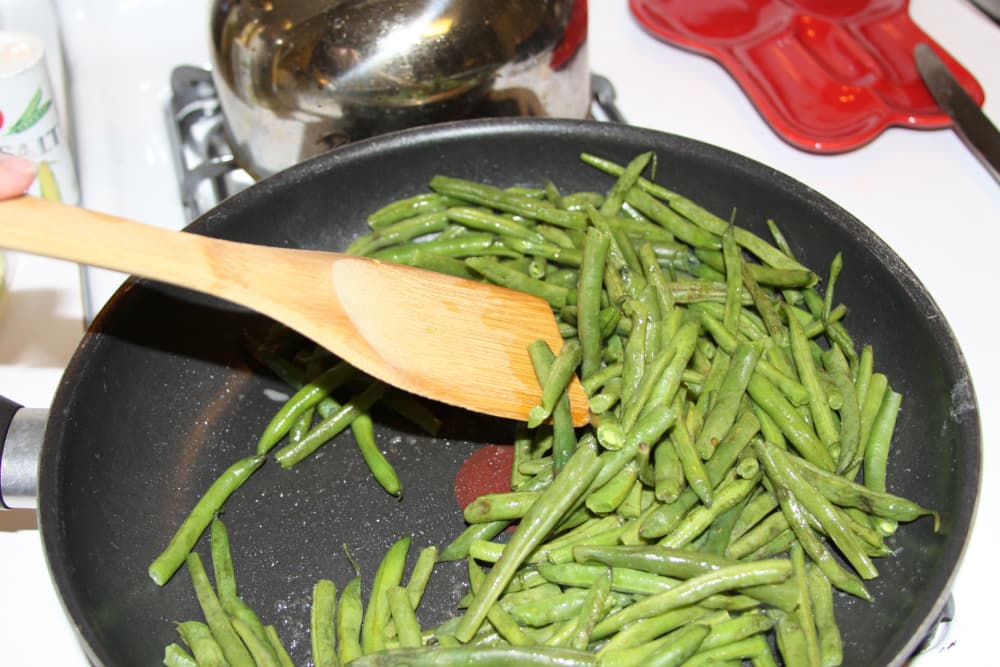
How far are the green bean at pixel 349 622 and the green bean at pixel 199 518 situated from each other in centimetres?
39

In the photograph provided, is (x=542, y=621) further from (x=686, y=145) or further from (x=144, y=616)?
(x=686, y=145)

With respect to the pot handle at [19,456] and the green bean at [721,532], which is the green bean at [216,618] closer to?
the pot handle at [19,456]

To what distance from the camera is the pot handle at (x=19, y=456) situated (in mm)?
2119

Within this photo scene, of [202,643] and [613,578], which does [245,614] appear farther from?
[613,578]

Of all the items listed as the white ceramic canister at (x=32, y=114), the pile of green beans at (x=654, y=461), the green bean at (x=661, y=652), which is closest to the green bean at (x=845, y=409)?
the pile of green beans at (x=654, y=461)

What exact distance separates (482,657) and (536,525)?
305 millimetres

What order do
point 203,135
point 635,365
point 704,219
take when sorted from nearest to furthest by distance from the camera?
point 635,365 < point 704,219 < point 203,135

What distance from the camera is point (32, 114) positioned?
285cm

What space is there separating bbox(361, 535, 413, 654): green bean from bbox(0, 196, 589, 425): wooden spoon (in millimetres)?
381

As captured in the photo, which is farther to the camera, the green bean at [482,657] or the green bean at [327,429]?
the green bean at [327,429]

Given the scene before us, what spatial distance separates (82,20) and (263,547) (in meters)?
2.44

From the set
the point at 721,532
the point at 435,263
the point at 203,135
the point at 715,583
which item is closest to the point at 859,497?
the point at 721,532

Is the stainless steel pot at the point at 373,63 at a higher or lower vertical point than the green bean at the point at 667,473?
higher

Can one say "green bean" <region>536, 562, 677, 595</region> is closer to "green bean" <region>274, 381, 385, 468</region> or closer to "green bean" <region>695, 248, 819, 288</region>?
"green bean" <region>274, 381, 385, 468</region>
